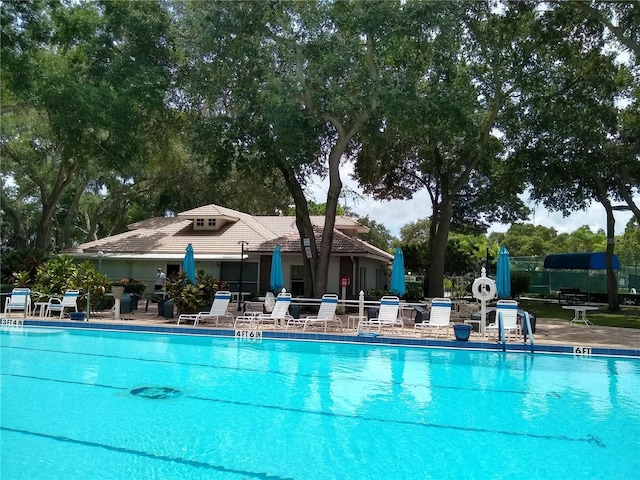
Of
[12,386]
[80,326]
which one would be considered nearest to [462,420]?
[12,386]

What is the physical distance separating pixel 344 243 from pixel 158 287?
31.4ft

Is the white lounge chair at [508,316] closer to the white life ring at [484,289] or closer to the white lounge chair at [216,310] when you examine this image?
the white life ring at [484,289]

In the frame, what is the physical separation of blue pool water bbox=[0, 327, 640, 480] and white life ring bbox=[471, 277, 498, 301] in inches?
84.6

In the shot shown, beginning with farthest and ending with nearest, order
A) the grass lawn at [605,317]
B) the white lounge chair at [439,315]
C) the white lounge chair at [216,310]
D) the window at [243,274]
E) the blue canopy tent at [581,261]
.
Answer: the blue canopy tent at [581,261] → the window at [243,274] → the grass lawn at [605,317] → the white lounge chair at [216,310] → the white lounge chair at [439,315]

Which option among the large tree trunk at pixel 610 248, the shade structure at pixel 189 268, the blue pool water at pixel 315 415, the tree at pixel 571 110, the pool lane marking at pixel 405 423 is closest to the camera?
the blue pool water at pixel 315 415

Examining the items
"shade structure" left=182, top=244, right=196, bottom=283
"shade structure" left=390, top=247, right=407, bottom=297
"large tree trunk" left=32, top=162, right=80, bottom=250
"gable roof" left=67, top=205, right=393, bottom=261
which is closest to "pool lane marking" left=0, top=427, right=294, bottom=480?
"shade structure" left=182, top=244, right=196, bottom=283

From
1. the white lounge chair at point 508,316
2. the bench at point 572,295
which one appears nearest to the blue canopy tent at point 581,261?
the bench at point 572,295

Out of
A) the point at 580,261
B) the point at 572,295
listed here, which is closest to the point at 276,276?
the point at 580,261

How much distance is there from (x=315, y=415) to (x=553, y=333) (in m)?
11.7

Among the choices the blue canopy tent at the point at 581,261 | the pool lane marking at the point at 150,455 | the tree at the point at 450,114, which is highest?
the tree at the point at 450,114

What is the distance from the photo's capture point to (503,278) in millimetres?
16844

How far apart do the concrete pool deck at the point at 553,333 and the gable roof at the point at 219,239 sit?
788 cm

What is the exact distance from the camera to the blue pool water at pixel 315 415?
6.10m

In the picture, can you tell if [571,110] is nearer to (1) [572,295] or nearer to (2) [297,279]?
(1) [572,295]
